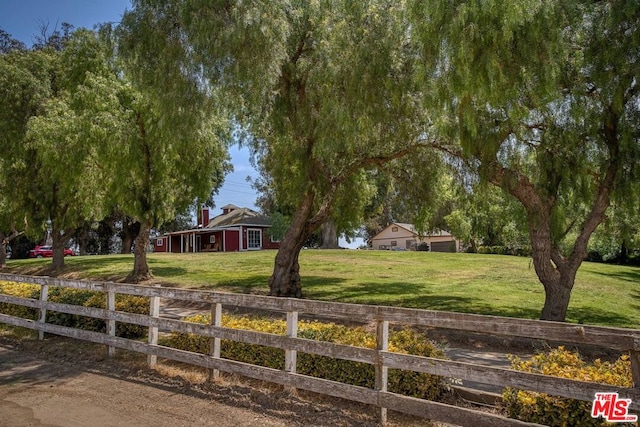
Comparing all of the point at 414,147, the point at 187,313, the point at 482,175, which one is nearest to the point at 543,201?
the point at 482,175

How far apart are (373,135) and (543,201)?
167 inches

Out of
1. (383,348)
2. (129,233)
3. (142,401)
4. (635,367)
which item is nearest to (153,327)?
(142,401)

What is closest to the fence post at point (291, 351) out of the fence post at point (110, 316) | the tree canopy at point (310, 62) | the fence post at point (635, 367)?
the fence post at point (635, 367)

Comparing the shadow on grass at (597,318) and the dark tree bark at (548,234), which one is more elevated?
the dark tree bark at (548,234)

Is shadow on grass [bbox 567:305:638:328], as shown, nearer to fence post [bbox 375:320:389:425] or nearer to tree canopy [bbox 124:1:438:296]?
tree canopy [bbox 124:1:438:296]

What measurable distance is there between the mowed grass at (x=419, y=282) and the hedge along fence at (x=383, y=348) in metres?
8.60

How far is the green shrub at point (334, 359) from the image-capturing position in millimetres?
5398

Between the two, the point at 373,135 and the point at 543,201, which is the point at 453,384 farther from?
the point at 373,135

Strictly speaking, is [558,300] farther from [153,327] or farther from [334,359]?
[153,327]

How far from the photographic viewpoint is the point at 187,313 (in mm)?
12734

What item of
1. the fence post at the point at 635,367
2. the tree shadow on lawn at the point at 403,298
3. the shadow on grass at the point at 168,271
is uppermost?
the fence post at the point at 635,367

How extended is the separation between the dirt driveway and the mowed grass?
28.5 ft

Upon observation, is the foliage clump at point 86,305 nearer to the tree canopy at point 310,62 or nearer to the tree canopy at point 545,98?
the tree canopy at point 310,62

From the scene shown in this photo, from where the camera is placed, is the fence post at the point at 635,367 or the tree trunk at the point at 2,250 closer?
the fence post at the point at 635,367
